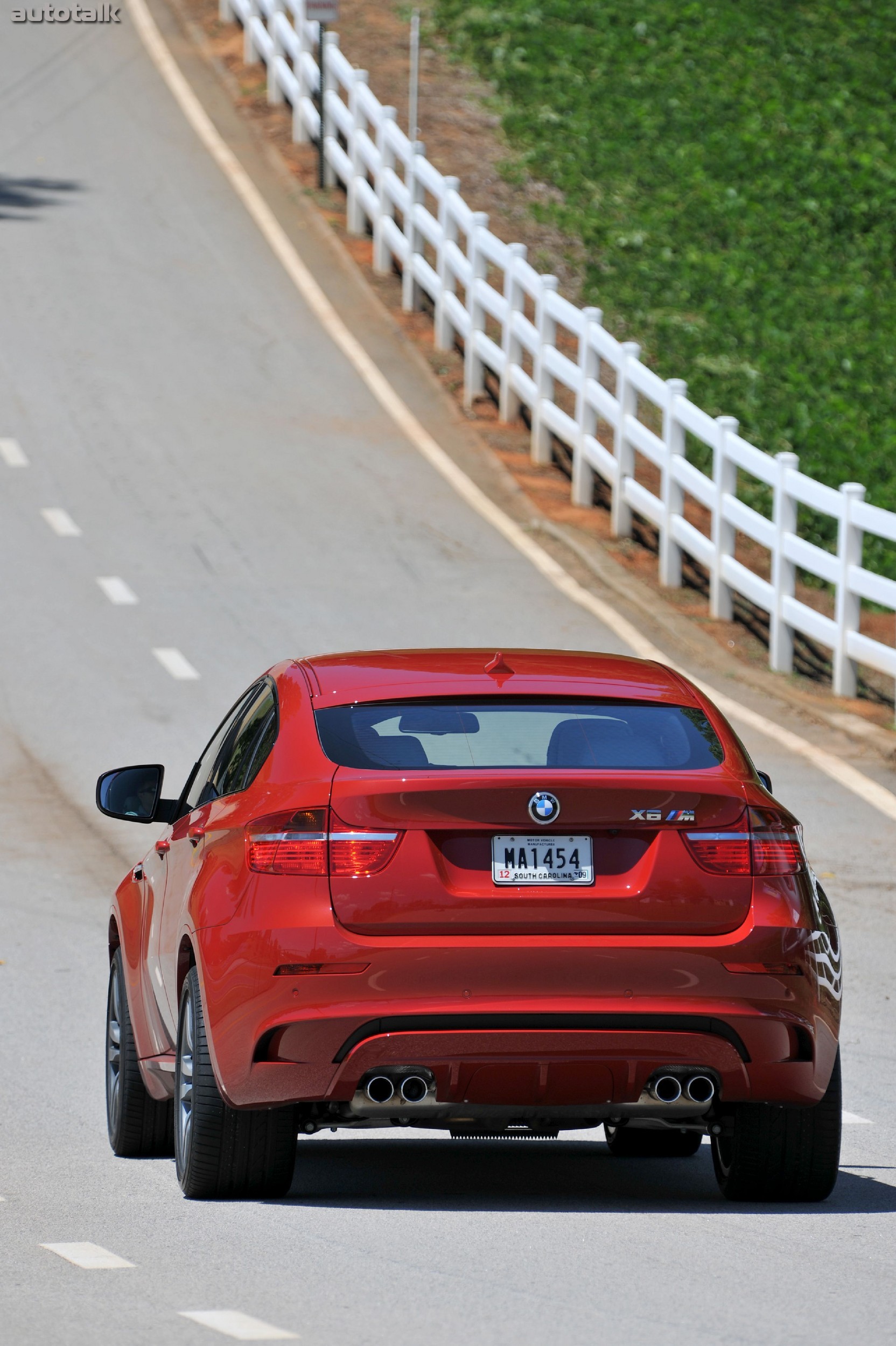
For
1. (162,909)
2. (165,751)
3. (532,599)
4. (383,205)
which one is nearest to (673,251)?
(383,205)

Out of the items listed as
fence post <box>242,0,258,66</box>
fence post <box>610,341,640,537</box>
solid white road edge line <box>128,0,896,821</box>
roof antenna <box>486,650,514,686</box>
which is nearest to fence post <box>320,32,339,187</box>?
solid white road edge line <box>128,0,896,821</box>

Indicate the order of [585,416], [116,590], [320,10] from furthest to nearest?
[320,10]
[585,416]
[116,590]

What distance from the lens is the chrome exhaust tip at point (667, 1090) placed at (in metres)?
6.09

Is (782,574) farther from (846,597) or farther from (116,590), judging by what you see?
(116,590)

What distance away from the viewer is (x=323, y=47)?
28.5 metres

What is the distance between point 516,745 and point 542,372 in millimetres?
15777

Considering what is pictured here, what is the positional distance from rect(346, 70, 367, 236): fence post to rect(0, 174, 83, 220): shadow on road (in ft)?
→ 11.5

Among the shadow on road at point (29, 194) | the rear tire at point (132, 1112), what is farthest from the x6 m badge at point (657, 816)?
the shadow on road at point (29, 194)

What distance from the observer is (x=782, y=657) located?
685 inches

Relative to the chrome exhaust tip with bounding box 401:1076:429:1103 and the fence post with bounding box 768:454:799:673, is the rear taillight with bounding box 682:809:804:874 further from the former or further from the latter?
the fence post with bounding box 768:454:799:673

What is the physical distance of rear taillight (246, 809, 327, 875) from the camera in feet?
19.6

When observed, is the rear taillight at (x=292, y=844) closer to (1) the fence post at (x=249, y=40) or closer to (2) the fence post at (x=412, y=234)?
(2) the fence post at (x=412, y=234)

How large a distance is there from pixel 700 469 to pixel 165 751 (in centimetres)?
877

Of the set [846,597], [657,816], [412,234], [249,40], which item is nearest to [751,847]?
[657,816]
